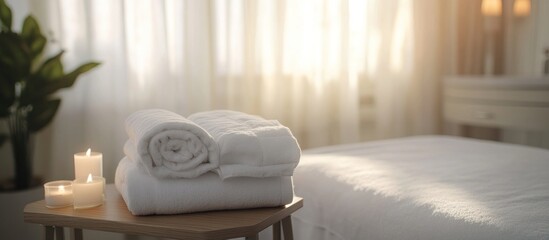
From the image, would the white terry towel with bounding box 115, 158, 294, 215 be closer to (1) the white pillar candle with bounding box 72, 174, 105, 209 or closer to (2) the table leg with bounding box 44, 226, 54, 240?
(1) the white pillar candle with bounding box 72, 174, 105, 209

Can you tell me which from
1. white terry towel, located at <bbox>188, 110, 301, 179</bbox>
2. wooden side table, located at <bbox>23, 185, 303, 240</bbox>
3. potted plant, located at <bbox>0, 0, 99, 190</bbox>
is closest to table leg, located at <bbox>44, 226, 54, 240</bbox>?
wooden side table, located at <bbox>23, 185, 303, 240</bbox>

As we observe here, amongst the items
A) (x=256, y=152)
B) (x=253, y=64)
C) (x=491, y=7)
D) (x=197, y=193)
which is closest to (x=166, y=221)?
(x=197, y=193)

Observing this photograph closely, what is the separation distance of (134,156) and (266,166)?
0.79 feet

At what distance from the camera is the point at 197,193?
85 cm

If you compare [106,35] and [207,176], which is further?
[106,35]

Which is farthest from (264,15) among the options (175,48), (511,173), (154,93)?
(511,173)

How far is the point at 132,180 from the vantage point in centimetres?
Result: 85

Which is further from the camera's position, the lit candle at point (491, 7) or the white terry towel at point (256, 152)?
the lit candle at point (491, 7)

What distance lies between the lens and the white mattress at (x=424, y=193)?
918 mm

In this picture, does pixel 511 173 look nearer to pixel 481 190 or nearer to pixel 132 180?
pixel 481 190

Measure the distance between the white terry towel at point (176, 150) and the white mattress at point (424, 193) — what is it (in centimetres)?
39

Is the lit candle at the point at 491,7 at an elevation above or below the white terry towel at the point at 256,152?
above

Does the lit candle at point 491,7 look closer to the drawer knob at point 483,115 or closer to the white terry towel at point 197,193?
the drawer knob at point 483,115

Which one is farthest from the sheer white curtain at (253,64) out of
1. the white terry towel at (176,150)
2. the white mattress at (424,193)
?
the white terry towel at (176,150)
